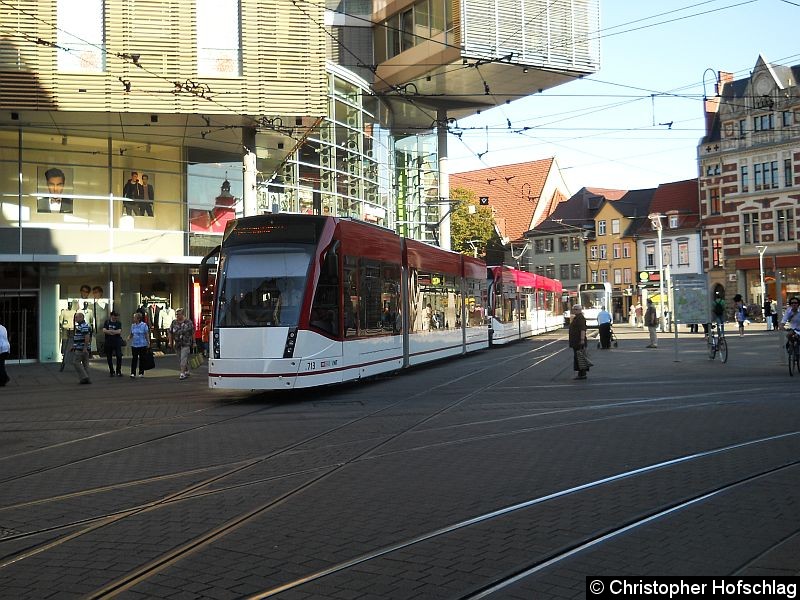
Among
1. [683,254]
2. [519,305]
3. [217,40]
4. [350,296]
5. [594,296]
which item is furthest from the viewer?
[683,254]

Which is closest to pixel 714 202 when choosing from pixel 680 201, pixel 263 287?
pixel 680 201

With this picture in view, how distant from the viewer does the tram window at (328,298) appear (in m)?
15.4

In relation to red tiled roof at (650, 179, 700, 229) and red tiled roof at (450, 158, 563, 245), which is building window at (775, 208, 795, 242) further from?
red tiled roof at (450, 158, 563, 245)

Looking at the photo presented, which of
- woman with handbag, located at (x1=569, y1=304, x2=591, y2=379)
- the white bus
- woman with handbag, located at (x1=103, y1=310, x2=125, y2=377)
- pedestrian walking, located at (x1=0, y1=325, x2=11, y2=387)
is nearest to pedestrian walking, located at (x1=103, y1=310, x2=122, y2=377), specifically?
woman with handbag, located at (x1=103, y1=310, x2=125, y2=377)

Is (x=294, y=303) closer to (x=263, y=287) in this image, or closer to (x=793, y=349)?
(x=263, y=287)

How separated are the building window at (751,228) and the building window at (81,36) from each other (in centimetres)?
5527

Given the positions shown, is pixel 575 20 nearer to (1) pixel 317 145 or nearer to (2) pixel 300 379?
(1) pixel 317 145

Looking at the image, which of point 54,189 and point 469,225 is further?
point 469,225

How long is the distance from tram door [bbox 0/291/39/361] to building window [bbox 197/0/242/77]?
9.57 meters

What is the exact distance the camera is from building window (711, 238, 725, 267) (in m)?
71.3

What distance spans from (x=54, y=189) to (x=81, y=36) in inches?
230

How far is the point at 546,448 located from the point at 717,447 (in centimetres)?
191

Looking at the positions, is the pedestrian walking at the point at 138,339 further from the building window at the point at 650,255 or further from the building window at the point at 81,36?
the building window at the point at 650,255

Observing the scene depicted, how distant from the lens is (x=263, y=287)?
15.2 metres
